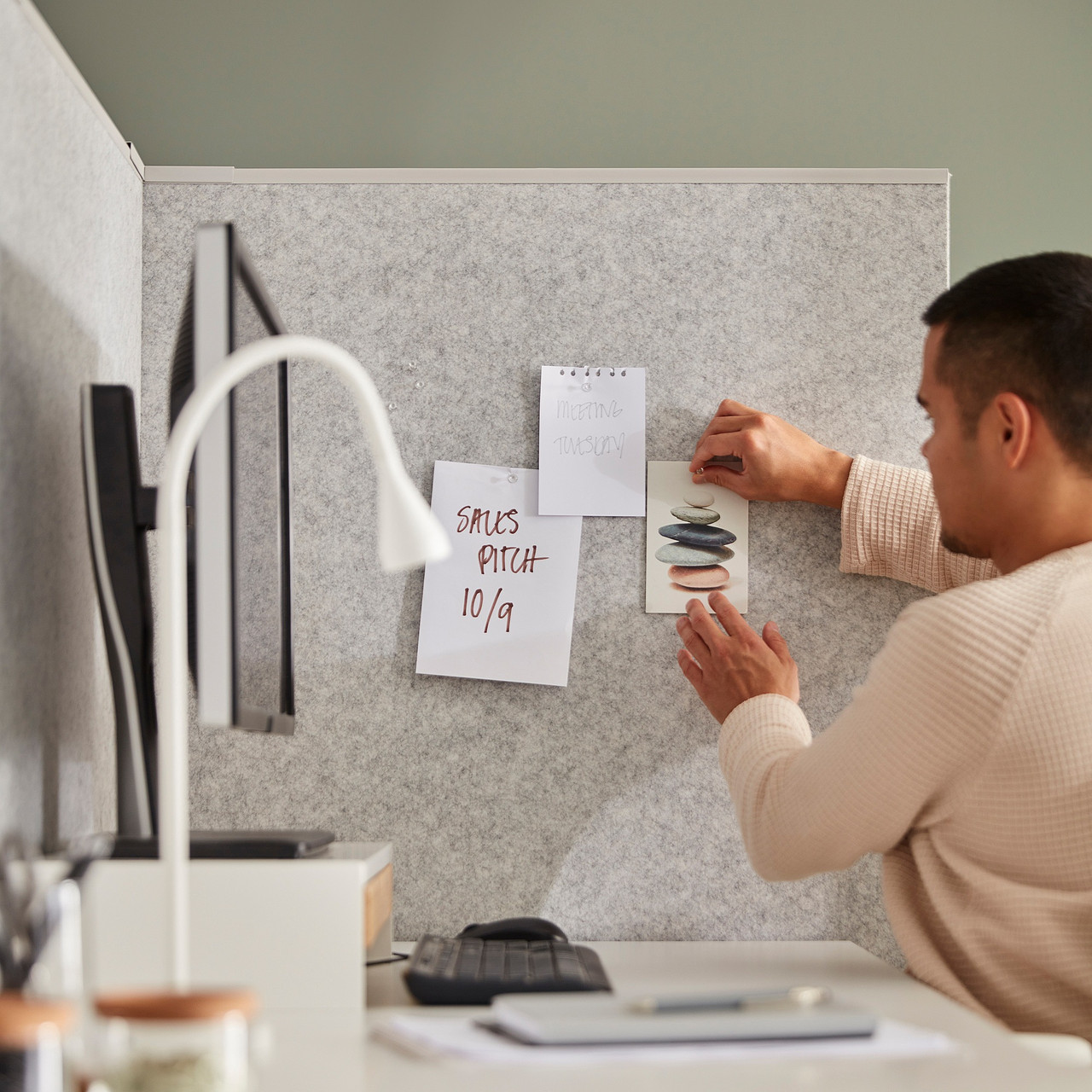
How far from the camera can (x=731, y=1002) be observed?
552mm

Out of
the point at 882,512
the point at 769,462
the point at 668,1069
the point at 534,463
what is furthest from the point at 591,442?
the point at 668,1069

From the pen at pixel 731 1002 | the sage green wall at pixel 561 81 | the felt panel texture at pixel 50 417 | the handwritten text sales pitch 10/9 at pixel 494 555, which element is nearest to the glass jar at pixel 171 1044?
the pen at pixel 731 1002

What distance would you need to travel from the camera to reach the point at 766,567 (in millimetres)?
964

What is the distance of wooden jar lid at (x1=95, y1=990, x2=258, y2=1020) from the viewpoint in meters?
0.35

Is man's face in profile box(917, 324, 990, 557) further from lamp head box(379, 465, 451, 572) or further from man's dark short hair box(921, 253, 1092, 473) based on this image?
lamp head box(379, 465, 451, 572)

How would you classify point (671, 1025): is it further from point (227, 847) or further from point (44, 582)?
point (44, 582)

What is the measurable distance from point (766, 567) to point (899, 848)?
0.90 feet

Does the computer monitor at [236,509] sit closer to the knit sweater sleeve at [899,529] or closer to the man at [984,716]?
the man at [984,716]

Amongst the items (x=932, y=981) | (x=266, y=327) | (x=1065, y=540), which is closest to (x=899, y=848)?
(x=932, y=981)

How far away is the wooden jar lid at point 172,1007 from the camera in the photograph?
0.35m

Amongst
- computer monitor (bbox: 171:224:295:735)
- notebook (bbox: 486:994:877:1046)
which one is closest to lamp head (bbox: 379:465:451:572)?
computer monitor (bbox: 171:224:295:735)

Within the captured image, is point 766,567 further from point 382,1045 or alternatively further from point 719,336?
point 382,1045

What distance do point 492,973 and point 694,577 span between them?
1.36 feet

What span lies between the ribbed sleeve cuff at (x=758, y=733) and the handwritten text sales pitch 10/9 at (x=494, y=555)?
22 cm
